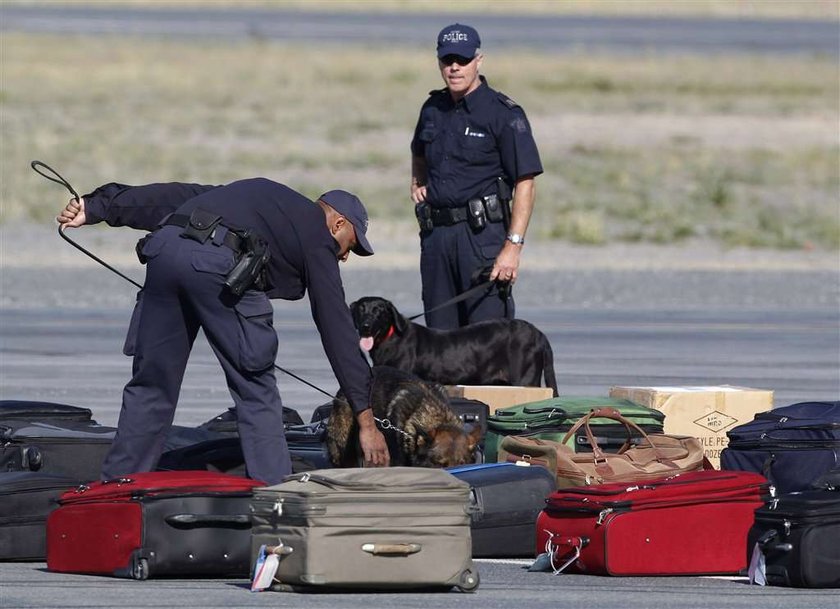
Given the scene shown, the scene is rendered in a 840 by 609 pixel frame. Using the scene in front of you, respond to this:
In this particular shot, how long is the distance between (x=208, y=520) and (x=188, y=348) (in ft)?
2.92

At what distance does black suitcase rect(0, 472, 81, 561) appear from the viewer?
728 centimetres

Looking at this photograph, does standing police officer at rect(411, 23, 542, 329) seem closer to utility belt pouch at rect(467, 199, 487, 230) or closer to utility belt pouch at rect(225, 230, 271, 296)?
utility belt pouch at rect(467, 199, 487, 230)

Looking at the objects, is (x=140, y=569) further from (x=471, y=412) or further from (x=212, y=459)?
(x=471, y=412)

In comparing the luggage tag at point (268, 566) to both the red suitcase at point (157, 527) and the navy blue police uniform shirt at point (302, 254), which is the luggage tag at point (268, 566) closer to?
the red suitcase at point (157, 527)

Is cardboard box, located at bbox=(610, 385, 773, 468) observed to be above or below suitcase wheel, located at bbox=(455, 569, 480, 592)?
above

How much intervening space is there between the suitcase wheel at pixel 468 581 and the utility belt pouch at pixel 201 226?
1.69 metres

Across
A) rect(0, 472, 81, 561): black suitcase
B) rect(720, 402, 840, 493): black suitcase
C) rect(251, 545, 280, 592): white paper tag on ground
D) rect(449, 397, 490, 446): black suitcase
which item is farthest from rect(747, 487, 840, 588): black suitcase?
rect(0, 472, 81, 561): black suitcase

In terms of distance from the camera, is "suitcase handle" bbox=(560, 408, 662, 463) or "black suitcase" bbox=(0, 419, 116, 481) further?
"black suitcase" bbox=(0, 419, 116, 481)

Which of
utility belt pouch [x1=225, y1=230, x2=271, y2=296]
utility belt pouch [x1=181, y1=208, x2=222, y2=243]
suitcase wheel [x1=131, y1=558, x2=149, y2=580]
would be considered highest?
utility belt pouch [x1=181, y1=208, x2=222, y2=243]

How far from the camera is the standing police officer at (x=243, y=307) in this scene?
725cm

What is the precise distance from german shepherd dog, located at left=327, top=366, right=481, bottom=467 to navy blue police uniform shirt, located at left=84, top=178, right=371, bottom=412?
1.13 m

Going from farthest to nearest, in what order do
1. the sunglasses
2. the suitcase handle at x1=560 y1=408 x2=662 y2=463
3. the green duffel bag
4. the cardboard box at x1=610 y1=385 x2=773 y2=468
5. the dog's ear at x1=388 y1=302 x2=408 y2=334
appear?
the dog's ear at x1=388 y1=302 x2=408 y2=334 < the sunglasses < the cardboard box at x1=610 y1=385 x2=773 y2=468 < the green duffel bag < the suitcase handle at x1=560 y1=408 x2=662 y2=463

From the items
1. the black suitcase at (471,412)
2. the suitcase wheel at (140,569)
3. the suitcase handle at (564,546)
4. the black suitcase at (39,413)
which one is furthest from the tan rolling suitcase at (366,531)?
the black suitcase at (471,412)

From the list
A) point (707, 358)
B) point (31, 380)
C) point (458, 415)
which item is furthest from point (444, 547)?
point (707, 358)
